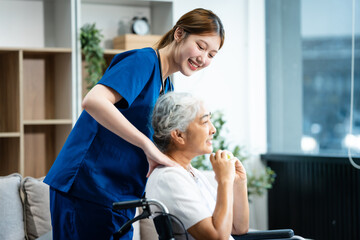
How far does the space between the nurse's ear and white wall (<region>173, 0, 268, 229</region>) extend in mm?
2525

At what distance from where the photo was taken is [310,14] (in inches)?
159

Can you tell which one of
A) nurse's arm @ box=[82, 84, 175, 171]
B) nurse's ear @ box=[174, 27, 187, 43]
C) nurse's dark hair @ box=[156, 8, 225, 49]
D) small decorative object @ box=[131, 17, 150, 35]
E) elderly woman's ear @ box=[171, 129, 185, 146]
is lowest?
elderly woman's ear @ box=[171, 129, 185, 146]

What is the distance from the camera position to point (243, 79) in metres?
4.41

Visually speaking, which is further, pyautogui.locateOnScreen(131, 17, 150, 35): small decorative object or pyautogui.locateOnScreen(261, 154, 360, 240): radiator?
pyautogui.locateOnScreen(131, 17, 150, 35): small decorative object

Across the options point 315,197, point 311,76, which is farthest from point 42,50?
point 315,197

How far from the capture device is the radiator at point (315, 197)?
367 centimetres

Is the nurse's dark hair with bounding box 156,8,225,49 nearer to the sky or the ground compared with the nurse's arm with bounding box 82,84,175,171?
nearer to the sky

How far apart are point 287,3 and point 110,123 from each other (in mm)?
3050

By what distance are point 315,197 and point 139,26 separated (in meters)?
1.81

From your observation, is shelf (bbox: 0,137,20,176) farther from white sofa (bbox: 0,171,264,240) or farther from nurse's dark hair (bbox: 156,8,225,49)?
nurse's dark hair (bbox: 156,8,225,49)

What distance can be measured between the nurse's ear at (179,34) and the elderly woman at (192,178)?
0.19 m

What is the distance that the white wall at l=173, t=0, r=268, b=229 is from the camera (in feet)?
14.2

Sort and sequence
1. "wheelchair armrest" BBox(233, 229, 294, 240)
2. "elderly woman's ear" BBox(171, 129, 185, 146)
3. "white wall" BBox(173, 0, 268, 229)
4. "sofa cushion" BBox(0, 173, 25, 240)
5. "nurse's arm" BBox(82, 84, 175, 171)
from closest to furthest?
"nurse's arm" BBox(82, 84, 175, 171) → "elderly woman's ear" BBox(171, 129, 185, 146) → "wheelchair armrest" BBox(233, 229, 294, 240) → "sofa cushion" BBox(0, 173, 25, 240) → "white wall" BBox(173, 0, 268, 229)

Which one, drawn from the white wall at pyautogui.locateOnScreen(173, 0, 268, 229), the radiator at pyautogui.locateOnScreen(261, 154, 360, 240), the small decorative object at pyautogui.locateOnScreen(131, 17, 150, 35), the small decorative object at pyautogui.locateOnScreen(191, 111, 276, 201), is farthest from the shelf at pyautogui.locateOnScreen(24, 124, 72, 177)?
the radiator at pyautogui.locateOnScreen(261, 154, 360, 240)
